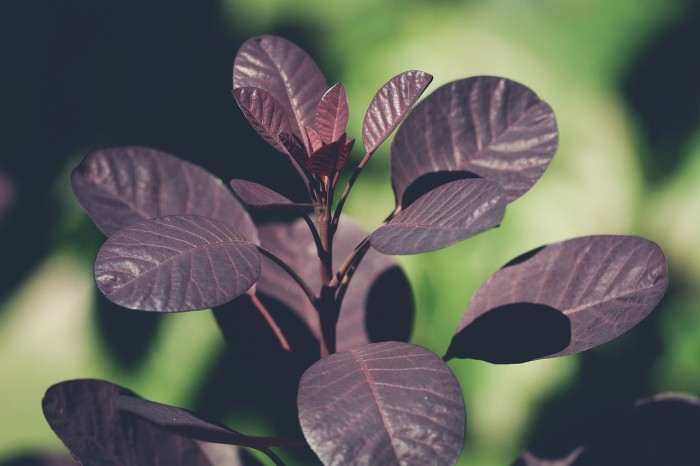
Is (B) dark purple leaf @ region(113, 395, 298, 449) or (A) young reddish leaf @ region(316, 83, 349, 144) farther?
(A) young reddish leaf @ region(316, 83, 349, 144)

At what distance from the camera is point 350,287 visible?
1.13 metres

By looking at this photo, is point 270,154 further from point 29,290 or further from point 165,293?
point 165,293

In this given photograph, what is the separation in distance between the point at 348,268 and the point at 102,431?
1.23 feet

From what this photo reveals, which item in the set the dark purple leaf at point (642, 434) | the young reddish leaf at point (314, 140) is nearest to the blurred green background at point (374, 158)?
the dark purple leaf at point (642, 434)

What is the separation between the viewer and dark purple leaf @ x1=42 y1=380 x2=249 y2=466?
84cm

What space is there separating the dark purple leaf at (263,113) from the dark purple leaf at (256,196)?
7cm

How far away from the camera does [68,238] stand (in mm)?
1514

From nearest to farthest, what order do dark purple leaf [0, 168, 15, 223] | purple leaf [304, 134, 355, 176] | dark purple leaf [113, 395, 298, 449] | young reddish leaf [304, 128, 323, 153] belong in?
dark purple leaf [113, 395, 298, 449]
purple leaf [304, 134, 355, 176]
young reddish leaf [304, 128, 323, 153]
dark purple leaf [0, 168, 15, 223]

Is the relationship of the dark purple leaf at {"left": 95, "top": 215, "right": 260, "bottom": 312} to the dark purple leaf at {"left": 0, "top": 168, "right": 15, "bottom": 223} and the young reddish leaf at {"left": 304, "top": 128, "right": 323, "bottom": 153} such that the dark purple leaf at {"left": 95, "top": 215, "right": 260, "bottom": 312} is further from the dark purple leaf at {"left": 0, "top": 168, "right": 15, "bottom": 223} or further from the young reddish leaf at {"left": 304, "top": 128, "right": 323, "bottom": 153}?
the dark purple leaf at {"left": 0, "top": 168, "right": 15, "bottom": 223}

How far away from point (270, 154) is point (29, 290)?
1.93 feet

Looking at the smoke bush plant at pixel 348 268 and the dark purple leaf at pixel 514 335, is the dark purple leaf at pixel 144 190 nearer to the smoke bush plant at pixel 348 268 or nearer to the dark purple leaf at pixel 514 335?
the smoke bush plant at pixel 348 268

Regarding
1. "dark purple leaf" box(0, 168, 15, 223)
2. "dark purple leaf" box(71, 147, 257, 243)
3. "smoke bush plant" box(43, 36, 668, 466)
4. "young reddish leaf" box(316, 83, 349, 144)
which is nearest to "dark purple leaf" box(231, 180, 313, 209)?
"smoke bush plant" box(43, 36, 668, 466)

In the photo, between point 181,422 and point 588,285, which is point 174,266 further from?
point 588,285

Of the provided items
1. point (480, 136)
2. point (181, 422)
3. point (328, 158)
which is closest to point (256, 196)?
point (328, 158)
